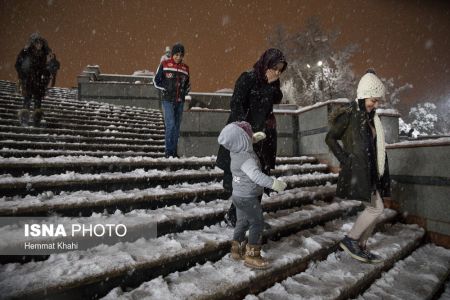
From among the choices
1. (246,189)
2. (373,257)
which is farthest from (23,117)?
(373,257)

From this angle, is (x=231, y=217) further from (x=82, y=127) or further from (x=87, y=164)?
(x=82, y=127)

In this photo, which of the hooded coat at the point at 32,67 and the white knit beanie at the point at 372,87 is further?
the hooded coat at the point at 32,67

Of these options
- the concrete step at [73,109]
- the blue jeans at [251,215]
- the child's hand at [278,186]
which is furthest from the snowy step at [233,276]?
the concrete step at [73,109]

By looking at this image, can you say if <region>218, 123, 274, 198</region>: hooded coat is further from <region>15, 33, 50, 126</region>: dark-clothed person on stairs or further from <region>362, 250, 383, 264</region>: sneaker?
<region>15, 33, 50, 126</region>: dark-clothed person on stairs

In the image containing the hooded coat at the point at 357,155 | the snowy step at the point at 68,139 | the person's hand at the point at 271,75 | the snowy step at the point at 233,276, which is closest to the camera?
the snowy step at the point at 233,276

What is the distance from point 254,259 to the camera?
278 cm

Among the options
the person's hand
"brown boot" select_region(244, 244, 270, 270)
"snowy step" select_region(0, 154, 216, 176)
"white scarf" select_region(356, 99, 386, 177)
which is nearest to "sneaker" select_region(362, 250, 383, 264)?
"white scarf" select_region(356, 99, 386, 177)

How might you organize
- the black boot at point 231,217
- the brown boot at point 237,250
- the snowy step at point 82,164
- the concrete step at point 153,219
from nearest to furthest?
the concrete step at point 153,219, the brown boot at point 237,250, the black boot at point 231,217, the snowy step at point 82,164

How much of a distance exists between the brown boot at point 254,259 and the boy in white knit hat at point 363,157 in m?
1.18

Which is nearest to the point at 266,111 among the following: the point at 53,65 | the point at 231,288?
the point at 231,288

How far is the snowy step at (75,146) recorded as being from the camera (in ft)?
16.2

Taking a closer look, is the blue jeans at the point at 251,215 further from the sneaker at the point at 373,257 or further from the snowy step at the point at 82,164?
the snowy step at the point at 82,164

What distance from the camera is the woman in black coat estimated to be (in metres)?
3.26

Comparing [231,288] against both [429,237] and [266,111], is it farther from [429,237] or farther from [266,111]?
[429,237]
